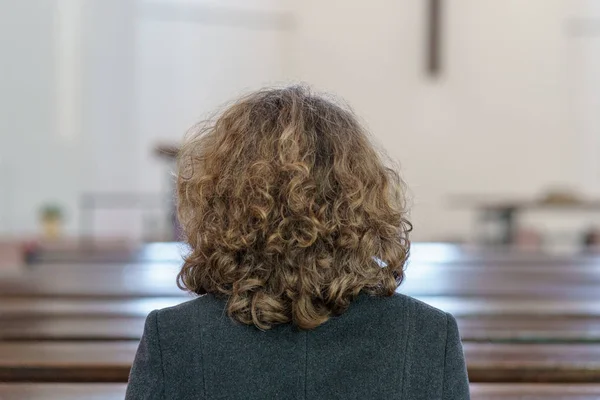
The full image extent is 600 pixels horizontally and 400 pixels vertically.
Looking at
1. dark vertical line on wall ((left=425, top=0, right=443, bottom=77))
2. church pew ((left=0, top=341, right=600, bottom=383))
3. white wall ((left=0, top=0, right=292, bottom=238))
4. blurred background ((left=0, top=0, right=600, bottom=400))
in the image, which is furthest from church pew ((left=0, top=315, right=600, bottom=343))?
dark vertical line on wall ((left=425, top=0, right=443, bottom=77))

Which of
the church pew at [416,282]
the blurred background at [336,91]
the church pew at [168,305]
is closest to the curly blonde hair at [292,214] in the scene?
the church pew at [168,305]

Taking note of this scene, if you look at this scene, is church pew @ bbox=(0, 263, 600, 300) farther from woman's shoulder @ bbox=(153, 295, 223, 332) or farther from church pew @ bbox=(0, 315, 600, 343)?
woman's shoulder @ bbox=(153, 295, 223, 332)

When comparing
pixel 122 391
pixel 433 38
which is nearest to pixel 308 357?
pixel 122 391

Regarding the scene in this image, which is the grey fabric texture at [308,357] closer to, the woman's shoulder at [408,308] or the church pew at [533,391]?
the woman's shoulder at [408,308]

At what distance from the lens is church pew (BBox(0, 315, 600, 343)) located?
1.92 meters

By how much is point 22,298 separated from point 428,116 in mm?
6852

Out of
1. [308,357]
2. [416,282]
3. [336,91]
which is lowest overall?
[416,282]

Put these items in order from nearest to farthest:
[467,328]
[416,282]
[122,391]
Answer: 1. [122,391]
2. [467,328]
3. [416,282]

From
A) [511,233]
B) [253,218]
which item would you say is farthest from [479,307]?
[511,233]

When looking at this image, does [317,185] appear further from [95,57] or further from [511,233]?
[95,57]

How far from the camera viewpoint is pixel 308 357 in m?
1.04

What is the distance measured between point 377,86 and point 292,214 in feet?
26.3

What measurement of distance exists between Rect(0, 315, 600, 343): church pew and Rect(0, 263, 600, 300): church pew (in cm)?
36

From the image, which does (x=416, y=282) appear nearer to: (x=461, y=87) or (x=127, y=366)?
(x=127, y=366)
